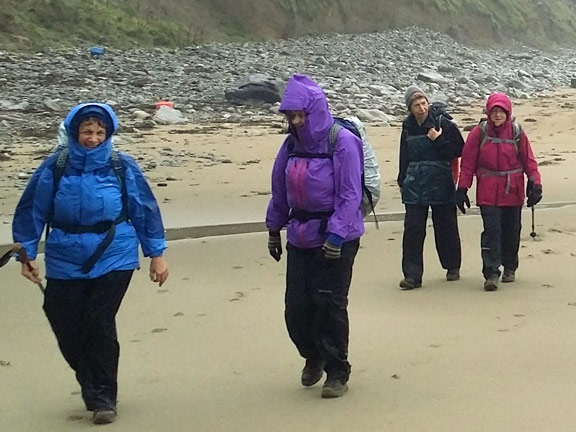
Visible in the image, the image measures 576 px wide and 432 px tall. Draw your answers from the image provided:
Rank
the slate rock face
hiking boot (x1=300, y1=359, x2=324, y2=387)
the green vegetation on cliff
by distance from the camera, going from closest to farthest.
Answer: hiking boot (x1=300, y1=359, x2=324, y2=387) → the slate rock face → the green vegetation on cliff

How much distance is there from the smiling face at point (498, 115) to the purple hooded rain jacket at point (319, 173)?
2648 millimetres

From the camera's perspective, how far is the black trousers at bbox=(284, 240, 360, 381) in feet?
17.8

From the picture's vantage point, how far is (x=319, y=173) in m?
5.33

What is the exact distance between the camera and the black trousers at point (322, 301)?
5438 millimetres

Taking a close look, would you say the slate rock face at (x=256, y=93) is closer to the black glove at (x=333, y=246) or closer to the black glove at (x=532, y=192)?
the black glove at (x=532, y=192)

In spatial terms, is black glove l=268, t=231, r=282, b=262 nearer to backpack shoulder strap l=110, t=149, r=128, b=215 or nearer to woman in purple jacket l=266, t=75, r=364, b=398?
woman in purple jacket l=266, t=75, r=364, b=398

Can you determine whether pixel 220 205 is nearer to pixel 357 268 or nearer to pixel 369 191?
pixel 357 268

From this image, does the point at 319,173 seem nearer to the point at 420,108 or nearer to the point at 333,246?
the point at 333,246

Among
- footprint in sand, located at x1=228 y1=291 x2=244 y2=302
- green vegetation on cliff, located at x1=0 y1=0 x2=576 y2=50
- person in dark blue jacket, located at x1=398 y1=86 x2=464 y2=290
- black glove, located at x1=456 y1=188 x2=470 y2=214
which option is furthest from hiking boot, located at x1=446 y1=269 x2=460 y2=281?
green vegetation on cliff, located at x1=0 y1=0 x2=576 y2=50

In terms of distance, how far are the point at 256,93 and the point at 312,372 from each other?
60.7 feet

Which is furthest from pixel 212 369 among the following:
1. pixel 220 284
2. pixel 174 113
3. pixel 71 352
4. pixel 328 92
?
pixel 328 92

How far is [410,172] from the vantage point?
8.27 m

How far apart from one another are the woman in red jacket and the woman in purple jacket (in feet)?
9.07

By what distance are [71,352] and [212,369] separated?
3.72 feet
